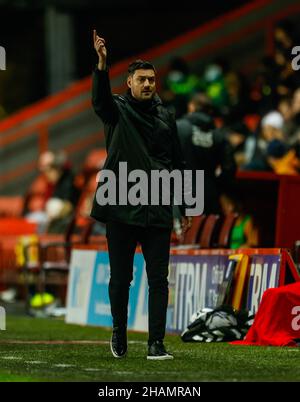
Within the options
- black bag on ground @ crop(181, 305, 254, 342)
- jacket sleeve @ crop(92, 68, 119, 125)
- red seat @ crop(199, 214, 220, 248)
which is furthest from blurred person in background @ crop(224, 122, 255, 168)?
jacket sleeve @ crop(92, 68, 119, 125)

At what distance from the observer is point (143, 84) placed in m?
10.5

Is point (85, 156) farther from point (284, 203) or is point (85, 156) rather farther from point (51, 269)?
point (284, 203)

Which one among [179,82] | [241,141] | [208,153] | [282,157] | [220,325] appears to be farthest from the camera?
[179,82]

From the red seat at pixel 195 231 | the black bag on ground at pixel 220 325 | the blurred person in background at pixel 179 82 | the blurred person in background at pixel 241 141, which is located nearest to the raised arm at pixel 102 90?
the black bag on ground at pixel 220 325

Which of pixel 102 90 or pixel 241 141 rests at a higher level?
pixel 102 90

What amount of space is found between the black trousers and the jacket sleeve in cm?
80

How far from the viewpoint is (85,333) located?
14.9 m

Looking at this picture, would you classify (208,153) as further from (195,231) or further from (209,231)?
(209,231)

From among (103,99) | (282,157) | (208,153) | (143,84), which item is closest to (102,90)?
(103,99)

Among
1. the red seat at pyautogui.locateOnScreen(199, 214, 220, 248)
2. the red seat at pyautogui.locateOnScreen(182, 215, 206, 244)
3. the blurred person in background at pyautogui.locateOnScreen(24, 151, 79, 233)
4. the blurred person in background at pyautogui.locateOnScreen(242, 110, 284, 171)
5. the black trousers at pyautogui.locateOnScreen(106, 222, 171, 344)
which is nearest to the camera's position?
the black trousers at pyautogui.locateOnScreen(106, 222, 171, 344)

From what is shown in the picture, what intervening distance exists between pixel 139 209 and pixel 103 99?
86cm

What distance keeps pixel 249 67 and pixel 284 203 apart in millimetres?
10244

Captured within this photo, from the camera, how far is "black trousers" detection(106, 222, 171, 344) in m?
10.4

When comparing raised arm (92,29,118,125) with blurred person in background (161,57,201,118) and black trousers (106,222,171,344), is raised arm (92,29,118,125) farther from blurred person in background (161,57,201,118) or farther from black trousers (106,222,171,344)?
blurred person in background (161,57,201,118)
